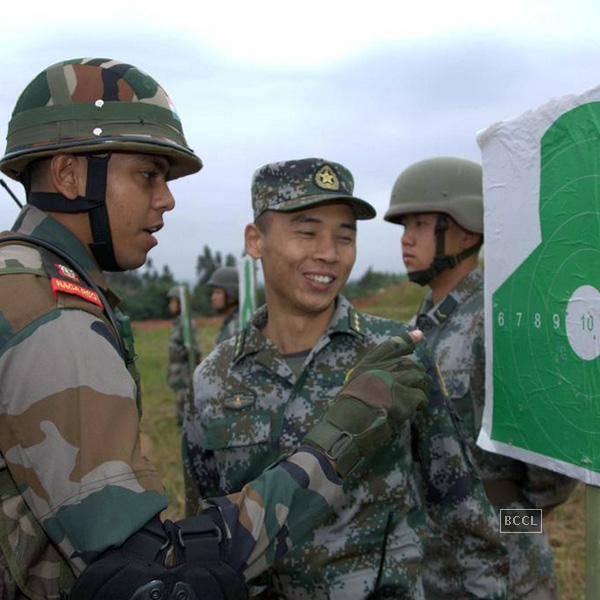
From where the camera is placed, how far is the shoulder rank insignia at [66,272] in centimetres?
159

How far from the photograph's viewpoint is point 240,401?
2344mm

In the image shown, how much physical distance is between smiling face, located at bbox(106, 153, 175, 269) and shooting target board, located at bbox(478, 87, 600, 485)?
1.04m

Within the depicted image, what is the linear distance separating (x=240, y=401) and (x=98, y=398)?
3.08 ft

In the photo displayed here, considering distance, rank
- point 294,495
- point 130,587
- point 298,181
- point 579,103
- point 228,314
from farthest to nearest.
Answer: point 228,314, point 298,181, point 579,103, point 294,495, point 130,587

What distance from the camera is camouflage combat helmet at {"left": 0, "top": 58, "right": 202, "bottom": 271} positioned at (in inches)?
70.4

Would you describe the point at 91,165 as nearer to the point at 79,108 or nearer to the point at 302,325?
the point at 79,108

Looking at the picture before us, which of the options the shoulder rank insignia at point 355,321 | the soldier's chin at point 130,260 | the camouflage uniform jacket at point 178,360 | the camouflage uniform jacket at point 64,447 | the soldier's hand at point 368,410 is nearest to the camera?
the camouflage uniform jacket at point 64,447

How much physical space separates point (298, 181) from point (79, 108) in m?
0.80

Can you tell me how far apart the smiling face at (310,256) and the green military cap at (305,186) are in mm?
51

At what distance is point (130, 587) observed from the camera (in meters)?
1.40

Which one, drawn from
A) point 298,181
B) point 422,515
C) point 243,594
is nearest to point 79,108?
point 298,181

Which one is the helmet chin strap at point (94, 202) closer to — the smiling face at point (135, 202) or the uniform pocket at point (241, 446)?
the smiling face at point (135, 202)

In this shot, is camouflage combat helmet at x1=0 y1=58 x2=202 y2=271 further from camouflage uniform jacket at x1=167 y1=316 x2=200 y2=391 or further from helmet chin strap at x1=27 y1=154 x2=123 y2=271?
camouflage uniform jacket at x1=167 y1=316 x2=200 y2=391

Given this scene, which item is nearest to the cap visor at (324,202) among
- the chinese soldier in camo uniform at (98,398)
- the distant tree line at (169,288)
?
the chinese soldier in camo uniform at (98,398)
